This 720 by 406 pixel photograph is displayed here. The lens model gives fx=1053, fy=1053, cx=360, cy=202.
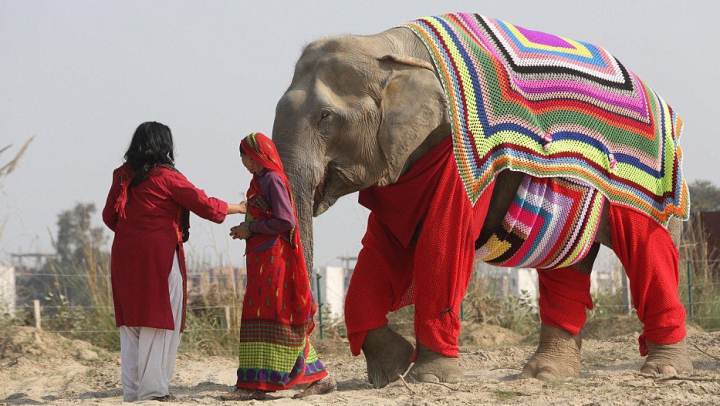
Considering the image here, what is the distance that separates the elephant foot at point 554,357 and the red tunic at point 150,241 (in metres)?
2.56

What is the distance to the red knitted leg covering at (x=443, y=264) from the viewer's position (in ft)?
19.9

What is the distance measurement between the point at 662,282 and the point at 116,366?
14.3ft

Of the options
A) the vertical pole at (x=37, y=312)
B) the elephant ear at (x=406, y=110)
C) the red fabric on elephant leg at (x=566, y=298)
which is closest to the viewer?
the elephant ear at (x=406, y=110)

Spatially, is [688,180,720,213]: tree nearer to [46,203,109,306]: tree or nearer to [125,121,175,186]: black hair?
[46,203,109,306]: tree

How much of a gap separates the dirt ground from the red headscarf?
1.08 meters

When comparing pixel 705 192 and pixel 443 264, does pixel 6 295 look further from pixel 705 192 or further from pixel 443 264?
pixel 705 192

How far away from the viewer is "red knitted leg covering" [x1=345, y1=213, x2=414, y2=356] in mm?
6477

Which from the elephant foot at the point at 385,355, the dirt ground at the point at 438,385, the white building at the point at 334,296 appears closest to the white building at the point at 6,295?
the dirt ground at the point at 438,385

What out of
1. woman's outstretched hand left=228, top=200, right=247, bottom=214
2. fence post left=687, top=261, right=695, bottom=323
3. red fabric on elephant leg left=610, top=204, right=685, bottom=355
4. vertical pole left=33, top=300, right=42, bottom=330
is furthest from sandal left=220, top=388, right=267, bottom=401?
fence post left=687, top=261, right=695, bottom=323

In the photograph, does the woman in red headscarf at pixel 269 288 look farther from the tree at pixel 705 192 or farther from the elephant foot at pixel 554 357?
the tree at pixel 705 192

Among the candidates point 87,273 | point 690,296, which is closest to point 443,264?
point 87,273

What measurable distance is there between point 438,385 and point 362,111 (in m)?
1.65

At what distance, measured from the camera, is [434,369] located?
19.9 feet

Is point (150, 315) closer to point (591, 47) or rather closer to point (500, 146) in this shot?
point (500, 146)
